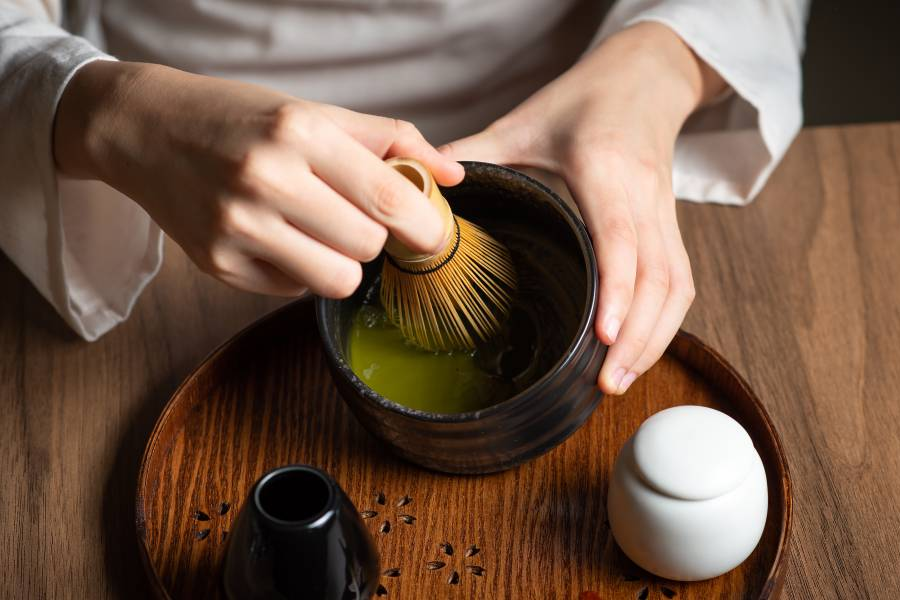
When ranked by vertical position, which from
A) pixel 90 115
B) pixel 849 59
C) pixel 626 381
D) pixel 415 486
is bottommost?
pixel 849 59

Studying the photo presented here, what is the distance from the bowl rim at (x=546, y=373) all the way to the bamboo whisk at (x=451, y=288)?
59 millimetres

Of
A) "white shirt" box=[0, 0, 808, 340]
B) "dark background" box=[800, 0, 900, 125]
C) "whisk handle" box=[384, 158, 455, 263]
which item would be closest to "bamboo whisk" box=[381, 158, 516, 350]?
"whisk handle" box=[384, 158, 455, 263]

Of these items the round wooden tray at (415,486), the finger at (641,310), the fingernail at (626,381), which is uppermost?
the finger at (641,310)

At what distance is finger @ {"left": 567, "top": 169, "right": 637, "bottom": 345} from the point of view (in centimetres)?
63

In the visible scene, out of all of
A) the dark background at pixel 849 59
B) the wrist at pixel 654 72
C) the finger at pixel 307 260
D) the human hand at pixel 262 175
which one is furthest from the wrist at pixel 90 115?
the dark background at pixel 849 59

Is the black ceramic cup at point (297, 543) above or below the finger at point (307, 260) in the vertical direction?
below

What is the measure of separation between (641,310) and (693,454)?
12cm

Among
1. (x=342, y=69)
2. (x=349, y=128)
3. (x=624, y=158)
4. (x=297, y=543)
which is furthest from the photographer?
(x=342, y=69)

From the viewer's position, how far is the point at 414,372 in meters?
0.71

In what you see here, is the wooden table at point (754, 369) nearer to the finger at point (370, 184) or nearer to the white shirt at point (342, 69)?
the white shirt at point (342, 69)

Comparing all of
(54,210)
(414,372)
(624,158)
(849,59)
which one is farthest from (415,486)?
(849,59)

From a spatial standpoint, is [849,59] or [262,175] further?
[849,59]

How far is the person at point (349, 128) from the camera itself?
0.61 m

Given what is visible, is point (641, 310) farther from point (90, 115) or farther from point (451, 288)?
point (90, 115)
